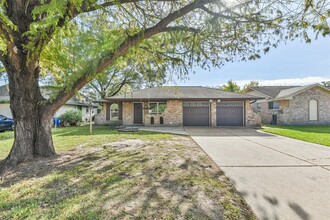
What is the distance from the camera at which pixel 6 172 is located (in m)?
4.71

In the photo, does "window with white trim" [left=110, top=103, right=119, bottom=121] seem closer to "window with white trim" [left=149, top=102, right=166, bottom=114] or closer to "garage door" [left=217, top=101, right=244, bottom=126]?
"window with white trim" [left=149, top=102, right=166, bottom=114]

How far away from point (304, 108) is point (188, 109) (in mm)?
11995

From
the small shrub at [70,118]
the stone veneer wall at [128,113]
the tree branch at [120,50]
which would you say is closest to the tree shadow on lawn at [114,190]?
the tree branch at [120,50]

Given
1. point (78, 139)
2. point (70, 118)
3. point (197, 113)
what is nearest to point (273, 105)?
point (197, 113)

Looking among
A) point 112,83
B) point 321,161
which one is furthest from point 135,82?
point 321,161

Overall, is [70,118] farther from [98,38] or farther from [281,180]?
[281,180]

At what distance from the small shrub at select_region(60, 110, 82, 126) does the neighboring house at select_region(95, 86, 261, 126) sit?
395cm

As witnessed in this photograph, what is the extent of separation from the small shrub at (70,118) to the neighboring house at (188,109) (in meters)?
3.95

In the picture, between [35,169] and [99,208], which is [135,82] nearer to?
[35,169]

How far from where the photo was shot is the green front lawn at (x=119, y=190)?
2.89 meters

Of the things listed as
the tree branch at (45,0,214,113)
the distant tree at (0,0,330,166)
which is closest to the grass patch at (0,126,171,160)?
the distant tree at (0,0,330,166)

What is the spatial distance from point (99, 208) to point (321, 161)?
6.51 m

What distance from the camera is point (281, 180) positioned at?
435 cm

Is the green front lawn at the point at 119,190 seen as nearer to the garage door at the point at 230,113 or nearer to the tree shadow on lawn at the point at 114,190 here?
the tree shadow on lawn at the point at 114,190
